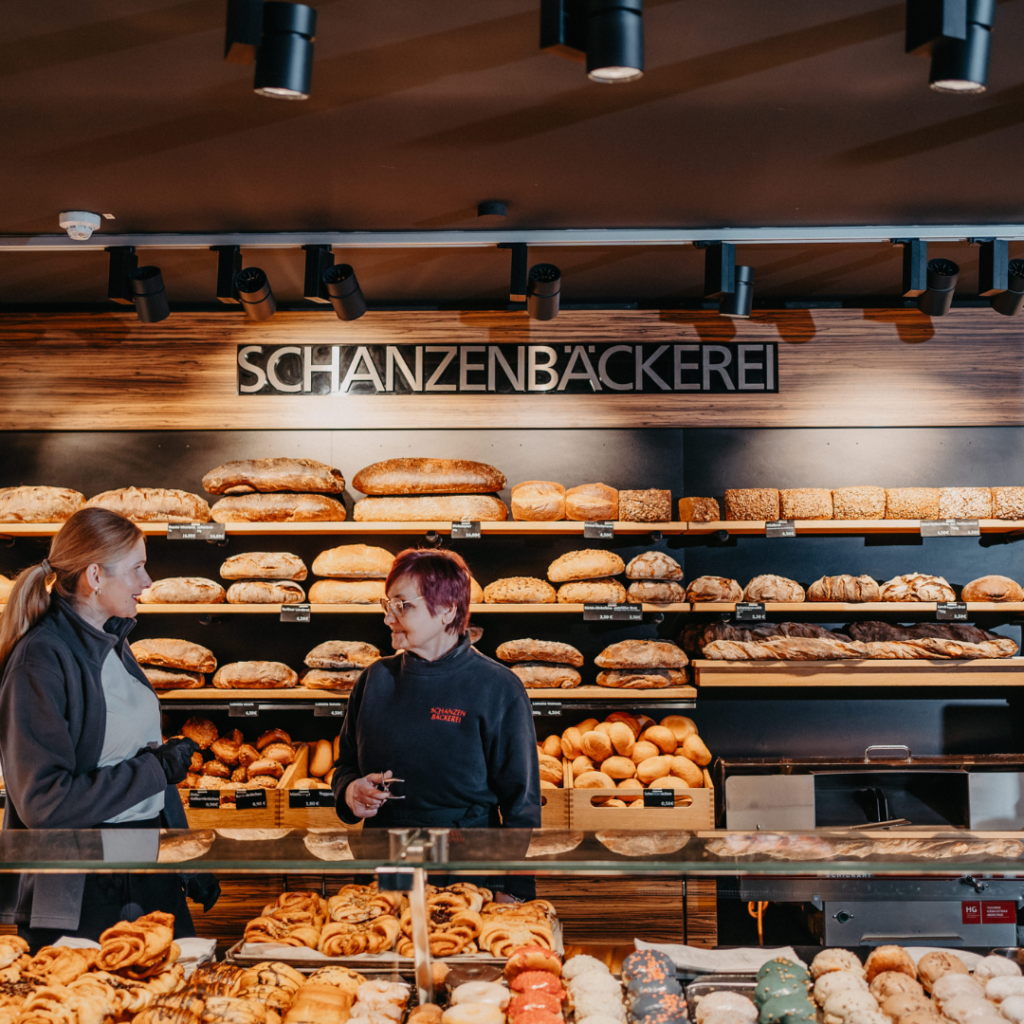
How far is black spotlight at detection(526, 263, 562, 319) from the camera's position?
3373 mm

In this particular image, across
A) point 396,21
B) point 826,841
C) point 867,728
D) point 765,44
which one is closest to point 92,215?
point 396,21

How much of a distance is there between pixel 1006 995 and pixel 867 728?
9.27 feet

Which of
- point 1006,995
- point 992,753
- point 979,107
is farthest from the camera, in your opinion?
point 992,753

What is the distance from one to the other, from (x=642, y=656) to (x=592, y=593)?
35 cm

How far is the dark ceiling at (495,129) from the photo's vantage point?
205cm

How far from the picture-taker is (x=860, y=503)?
151 inches

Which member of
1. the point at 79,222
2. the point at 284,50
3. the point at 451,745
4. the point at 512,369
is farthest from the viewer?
the point at 512,369

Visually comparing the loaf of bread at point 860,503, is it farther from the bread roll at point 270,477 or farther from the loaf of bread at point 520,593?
the bread roll at point 270,477

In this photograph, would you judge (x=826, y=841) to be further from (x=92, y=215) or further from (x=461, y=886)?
(x=92, y=215)

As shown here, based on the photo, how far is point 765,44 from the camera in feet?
6.93

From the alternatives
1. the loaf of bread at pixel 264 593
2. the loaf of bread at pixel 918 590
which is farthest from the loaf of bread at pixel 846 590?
the loaf of bread at pixel 264 593

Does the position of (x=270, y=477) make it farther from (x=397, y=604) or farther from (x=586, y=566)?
(x=397, y=604)

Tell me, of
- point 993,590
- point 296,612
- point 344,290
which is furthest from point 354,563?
point 993,590

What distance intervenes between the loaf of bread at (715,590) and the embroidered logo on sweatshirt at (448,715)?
70.9 inches
